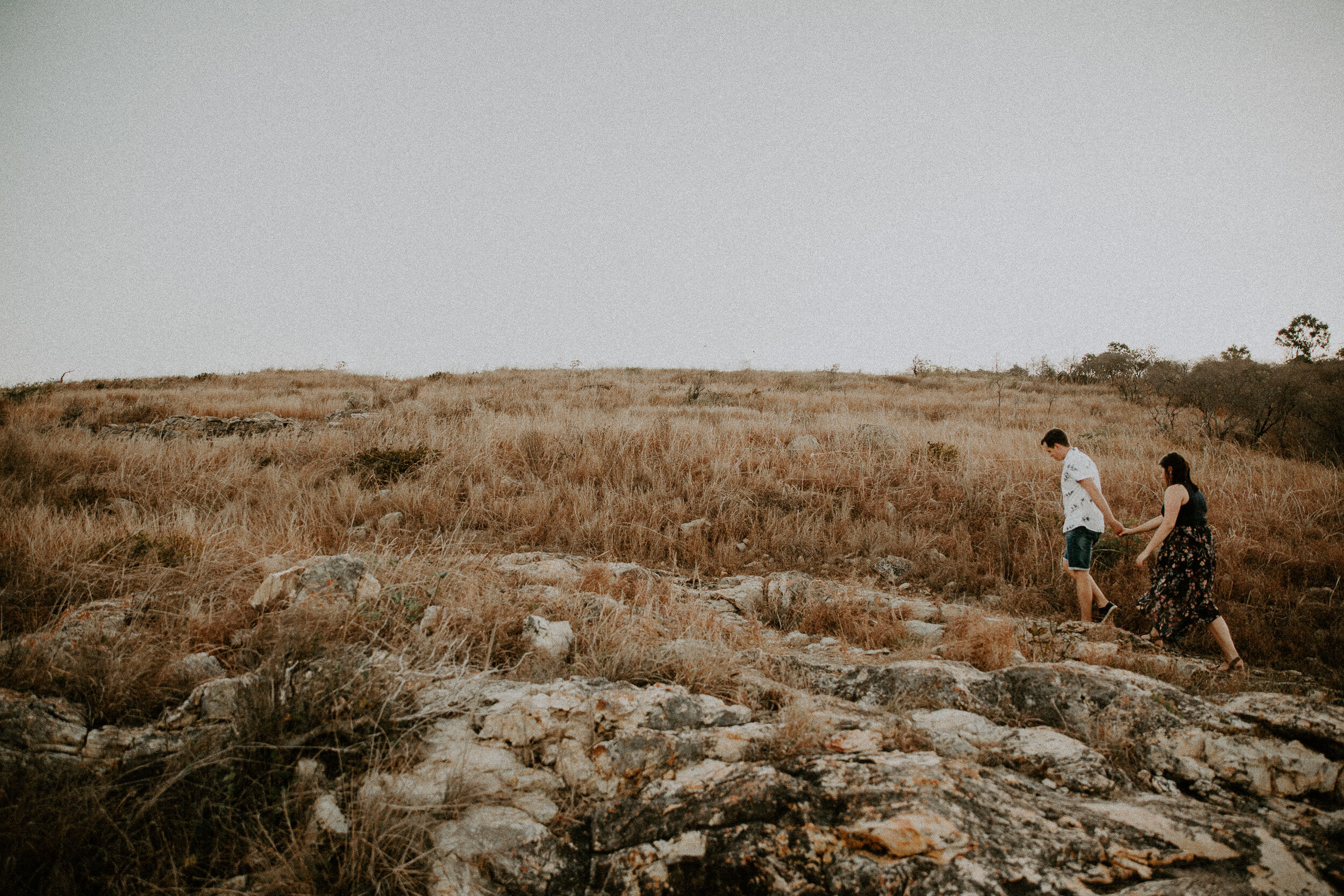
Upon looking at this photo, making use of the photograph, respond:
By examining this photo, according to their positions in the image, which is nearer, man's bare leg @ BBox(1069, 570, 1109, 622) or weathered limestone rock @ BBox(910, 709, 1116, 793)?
weathered limestone rock @ BBox(910, 709, 1116, 793)

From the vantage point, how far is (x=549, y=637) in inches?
126

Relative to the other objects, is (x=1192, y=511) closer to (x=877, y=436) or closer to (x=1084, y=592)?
(x=1084, y=592)

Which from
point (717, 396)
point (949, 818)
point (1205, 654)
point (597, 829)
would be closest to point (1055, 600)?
point (1205, 654)

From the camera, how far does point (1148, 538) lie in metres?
5.98

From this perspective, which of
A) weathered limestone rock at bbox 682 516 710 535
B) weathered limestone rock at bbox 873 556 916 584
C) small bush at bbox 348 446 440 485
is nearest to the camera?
weathered limestone rock at bbox 873 556 916 584

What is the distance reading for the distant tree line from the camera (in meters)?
10.2

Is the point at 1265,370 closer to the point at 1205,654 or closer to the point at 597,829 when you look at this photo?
the point at 1205,654

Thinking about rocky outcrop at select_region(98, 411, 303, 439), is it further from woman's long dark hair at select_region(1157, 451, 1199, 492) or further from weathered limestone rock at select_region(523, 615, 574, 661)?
woman's long dark hair at select_region(1157, 451, 1199, 492)

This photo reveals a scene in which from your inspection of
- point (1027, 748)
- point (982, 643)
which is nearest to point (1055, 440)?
point (982, 643)

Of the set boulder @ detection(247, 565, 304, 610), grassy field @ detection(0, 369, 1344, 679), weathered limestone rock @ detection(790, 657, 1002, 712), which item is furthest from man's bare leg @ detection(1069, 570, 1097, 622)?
boulder @ detection(247, 565, 304, 610)

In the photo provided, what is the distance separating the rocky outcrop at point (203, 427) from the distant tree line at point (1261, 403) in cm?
1849

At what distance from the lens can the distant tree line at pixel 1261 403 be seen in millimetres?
10195

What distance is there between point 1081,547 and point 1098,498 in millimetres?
514

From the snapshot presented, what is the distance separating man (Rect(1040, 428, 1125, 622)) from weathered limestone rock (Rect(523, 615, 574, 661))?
4936 mm
